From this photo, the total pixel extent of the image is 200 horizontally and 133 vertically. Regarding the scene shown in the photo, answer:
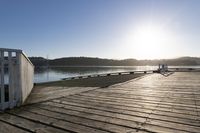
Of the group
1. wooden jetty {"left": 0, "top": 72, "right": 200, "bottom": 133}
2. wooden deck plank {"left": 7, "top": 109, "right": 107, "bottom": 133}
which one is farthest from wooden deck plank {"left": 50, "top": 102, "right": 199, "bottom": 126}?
wooden deck plank {"left": 7, "top": 109, "right": 107, "bottom": 133}

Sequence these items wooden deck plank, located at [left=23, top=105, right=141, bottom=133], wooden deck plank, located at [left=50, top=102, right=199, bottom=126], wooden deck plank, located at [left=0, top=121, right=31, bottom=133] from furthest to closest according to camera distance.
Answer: wooden deck plank, located at [left=50, top=102, right=199, bottom=126]
wooden deck plank, located at [left=23, top=105, right=141, bottom=133]
wooden deck plank, located at [left=0, top=121, right=31, bottom=133]

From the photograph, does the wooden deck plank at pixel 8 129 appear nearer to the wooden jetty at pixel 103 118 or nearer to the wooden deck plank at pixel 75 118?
the wooden jetty at pixel 103 118

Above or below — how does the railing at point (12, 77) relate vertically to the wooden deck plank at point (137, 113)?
above

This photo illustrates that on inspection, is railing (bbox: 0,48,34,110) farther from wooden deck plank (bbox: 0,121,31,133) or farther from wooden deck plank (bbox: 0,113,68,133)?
wooden deck plank (bbox: 0,121,31,133)

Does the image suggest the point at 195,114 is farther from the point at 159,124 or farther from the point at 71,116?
the point at 71,116

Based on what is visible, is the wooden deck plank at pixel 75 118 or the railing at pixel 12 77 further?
the railing at pixel 12 77

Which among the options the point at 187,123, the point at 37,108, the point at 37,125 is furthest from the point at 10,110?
the point at 187,123

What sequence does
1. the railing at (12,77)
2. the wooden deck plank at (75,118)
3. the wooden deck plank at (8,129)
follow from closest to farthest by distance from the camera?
the wooden deck plank at (8,129) → the wooden deck plank at (75,118) → the railing at (12,77)

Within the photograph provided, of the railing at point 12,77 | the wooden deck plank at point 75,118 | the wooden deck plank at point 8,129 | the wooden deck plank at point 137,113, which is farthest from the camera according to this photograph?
the railing at point 12,77

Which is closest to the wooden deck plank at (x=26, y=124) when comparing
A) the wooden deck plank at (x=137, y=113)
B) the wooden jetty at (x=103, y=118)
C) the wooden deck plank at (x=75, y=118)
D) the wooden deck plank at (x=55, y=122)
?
the wooden jetty at (x=103, y=118)

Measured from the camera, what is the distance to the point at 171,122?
3.88 metres

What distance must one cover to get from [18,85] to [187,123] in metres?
3.94

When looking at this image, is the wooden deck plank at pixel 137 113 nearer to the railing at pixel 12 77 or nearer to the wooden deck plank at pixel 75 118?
the wooden deck plank at pixel 75 118

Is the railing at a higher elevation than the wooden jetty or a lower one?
higher
